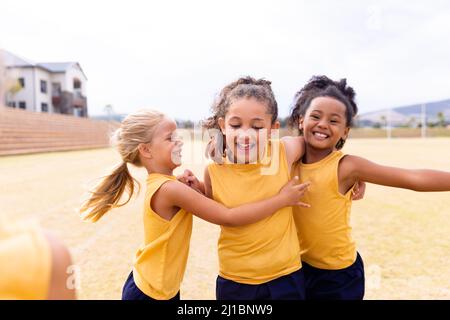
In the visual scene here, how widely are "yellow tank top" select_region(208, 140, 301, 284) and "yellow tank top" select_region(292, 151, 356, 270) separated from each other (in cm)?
11

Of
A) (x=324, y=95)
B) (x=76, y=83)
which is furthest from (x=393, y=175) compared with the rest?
(x=76, y=83)

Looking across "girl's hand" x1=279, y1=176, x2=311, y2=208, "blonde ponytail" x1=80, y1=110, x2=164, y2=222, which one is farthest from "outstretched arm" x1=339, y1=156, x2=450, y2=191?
"blonde ponytail" x1=80, y1=110, x2=164, y2=222

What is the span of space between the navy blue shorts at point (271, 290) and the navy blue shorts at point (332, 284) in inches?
5.3

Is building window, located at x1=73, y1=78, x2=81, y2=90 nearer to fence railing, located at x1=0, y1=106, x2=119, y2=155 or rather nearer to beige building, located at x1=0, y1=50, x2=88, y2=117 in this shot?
beige building, located at x1=0, y1=50, x2=88, y2=117

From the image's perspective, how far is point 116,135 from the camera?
1845mm

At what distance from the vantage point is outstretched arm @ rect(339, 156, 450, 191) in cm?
167

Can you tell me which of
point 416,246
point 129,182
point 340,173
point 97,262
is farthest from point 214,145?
point 416,246

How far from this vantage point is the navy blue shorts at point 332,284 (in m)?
1.78

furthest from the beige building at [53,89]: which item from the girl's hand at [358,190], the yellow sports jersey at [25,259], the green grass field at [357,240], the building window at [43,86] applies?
the yellow sports jersey at [25,259]

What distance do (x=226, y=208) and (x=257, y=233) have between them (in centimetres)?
16

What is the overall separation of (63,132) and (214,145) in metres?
22.8

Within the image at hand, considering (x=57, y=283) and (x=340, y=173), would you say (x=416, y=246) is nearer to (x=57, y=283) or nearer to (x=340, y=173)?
(x=340, y=173)

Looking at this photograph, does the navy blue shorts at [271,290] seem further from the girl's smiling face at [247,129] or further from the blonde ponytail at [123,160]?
the blonde ponytail at [123,160]

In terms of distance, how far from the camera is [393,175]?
1.66 meters
